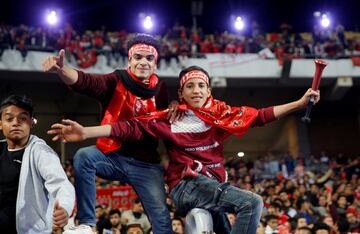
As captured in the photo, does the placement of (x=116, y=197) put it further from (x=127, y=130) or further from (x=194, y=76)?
(x=127, y=130)

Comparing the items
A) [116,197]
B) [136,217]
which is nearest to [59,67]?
[136,217]

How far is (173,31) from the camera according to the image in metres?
16.6

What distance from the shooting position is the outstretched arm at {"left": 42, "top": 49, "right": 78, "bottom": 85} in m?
2.88

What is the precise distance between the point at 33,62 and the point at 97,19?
21.3 ft

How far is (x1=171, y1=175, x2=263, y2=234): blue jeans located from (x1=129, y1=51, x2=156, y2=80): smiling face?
805 mm

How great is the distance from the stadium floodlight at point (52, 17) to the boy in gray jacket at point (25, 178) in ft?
46.0

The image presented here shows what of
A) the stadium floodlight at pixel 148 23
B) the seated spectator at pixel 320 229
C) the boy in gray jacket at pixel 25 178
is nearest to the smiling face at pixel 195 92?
the boy in gray jacket at pixel 25 178

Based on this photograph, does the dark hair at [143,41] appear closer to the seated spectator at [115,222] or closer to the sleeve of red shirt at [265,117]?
the sleeve of red shirt at [265,117]

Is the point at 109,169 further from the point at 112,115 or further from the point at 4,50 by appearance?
the point at 4,50

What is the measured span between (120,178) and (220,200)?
0.74m

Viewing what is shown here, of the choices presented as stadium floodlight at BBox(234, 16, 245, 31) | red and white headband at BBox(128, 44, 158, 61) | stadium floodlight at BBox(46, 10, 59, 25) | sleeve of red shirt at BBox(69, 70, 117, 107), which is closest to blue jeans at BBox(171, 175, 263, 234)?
sleeve of red shirt at BBox(69, 70, 117, 107)

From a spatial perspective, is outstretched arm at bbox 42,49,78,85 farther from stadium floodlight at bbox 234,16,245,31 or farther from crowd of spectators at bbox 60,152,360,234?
stadium floodlight at bbox 234,16,245,31

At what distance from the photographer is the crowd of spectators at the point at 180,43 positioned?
1387 centimetres

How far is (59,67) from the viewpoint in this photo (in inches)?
115
